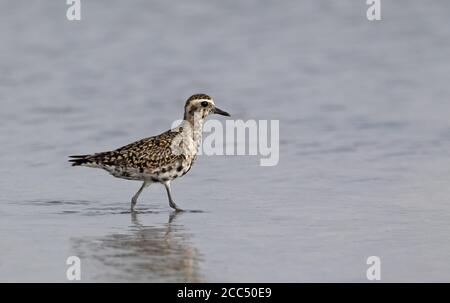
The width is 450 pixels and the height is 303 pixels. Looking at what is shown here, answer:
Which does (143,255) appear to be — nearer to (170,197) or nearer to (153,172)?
(170,197)

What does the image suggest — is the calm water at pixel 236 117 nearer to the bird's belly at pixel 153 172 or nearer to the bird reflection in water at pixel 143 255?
the bird reflection in water at pixel 143 255

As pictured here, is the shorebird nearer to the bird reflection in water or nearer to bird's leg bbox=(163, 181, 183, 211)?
bird's leg bbox=(163, 181, 183, 211)

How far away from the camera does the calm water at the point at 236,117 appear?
12.2 m

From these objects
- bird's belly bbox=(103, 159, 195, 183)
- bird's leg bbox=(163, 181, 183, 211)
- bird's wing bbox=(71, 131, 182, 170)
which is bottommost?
bird's leg bbox=(163, 181, 183, 211)

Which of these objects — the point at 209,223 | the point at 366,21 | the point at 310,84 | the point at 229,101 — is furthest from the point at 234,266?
the point at 366,21

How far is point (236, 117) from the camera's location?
21875 millimetres

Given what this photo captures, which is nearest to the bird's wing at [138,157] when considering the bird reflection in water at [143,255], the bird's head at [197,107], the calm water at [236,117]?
the calm water at [236,117]

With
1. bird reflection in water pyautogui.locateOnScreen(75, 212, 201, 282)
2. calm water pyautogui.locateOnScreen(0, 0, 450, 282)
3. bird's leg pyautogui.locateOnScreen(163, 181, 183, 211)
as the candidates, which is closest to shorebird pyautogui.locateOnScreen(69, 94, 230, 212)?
bird's leg pyautogui.locateOnScreen(163, 181, 183, 211)

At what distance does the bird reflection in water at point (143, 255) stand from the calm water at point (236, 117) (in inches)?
1.3

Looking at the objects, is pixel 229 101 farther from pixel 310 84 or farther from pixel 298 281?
pixel 298 281

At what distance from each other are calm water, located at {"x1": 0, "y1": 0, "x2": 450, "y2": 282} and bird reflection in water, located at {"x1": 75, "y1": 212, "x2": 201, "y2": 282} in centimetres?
3

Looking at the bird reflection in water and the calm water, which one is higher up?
the calm water

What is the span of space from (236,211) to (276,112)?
749 centimetres

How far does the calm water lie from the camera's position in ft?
40.0
